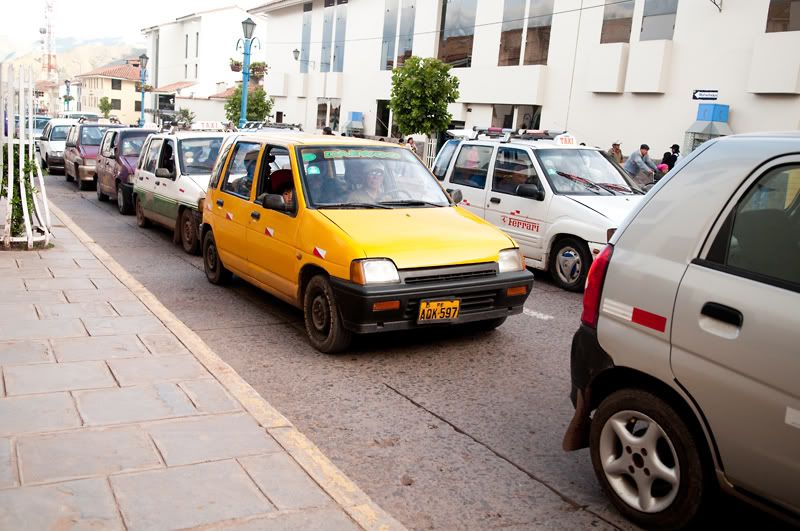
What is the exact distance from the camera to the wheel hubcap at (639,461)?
343 cm

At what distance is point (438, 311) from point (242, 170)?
10.4 feet

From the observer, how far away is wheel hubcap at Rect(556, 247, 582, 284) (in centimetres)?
938

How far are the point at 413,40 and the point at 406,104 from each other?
11281mm

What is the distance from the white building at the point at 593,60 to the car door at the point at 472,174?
1278cm

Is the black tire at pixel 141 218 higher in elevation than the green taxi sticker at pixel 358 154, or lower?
lower

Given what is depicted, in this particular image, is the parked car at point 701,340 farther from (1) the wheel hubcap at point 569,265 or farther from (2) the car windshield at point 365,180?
(1) the wheel hubcap at point 569,265

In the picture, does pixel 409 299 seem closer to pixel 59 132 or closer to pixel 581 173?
pixel 581 173

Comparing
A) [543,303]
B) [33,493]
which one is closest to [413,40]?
[543,303]

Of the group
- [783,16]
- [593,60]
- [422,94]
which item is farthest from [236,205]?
[593,60]

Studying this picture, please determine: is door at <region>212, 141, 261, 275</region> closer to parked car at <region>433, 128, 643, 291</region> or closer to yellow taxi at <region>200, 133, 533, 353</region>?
yellow taxi at <region>200, 133, 533, 353</region>

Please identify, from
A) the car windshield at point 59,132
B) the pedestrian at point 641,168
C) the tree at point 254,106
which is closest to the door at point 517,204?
the pedestrian at point 641,168

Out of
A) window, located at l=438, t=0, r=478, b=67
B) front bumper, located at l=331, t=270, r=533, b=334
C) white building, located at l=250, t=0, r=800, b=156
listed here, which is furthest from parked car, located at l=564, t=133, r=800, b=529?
window, located at l=438, t=0, r=478, b=67

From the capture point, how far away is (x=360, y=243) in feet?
19.6

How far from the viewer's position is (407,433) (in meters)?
4.77
